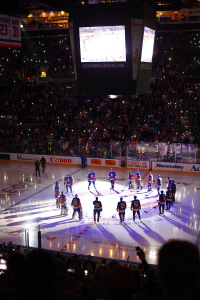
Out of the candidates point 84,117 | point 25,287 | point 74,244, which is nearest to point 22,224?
point 74,244

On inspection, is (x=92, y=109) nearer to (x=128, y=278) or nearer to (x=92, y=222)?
(x=92, y=222)

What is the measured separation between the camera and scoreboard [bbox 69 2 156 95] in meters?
8.74

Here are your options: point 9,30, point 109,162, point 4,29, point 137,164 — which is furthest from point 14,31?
point 137,164

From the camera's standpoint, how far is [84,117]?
86.8 feet

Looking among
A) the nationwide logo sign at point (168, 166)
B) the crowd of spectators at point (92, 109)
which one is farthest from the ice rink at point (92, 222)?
the crowd of spectators at point (92, 109)

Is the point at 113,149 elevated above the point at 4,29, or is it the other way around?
the point at 4,29

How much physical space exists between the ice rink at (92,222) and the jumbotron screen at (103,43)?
16.8ft

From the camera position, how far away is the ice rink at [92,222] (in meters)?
9.08

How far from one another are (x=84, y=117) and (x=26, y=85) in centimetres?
790

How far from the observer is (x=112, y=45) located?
9008 millimetres

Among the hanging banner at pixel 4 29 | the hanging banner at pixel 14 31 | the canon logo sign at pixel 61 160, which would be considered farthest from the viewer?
the canon logo sign at pixel 61 160

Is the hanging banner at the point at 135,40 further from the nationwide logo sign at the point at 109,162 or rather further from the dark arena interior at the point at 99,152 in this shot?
the nationwide logo sign at the point at 109,162

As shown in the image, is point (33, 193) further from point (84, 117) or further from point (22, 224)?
point (84, 117)

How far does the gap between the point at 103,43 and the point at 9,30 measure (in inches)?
183
